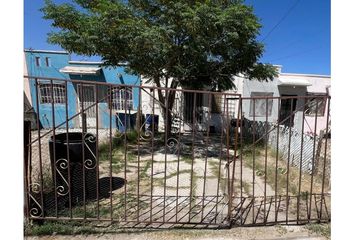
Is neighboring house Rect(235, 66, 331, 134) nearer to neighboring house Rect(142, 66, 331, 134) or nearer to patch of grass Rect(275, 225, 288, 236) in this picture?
neighboring house Rect(142, 66, 331, 134)

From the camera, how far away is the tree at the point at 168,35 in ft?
19.1

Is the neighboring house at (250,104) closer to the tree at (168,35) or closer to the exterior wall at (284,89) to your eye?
the exterior wall at (284,89)

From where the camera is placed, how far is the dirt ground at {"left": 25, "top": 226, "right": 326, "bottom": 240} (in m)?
2.75

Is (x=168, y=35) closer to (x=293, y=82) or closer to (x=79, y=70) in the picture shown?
(x=79, y=70)

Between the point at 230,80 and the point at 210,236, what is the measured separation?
601 cm

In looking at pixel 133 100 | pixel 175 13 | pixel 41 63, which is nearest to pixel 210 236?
pixel 175 13

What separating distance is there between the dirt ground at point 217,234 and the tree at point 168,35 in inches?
119

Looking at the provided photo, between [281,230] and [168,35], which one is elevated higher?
[168,35]

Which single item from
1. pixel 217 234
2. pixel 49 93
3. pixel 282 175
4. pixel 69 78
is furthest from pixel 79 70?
pixel 217 234

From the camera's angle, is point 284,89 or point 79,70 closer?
point 79,70

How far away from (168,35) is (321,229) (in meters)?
5.22

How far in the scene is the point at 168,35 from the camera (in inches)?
252

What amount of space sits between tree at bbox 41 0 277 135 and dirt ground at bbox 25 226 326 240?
301 cm
